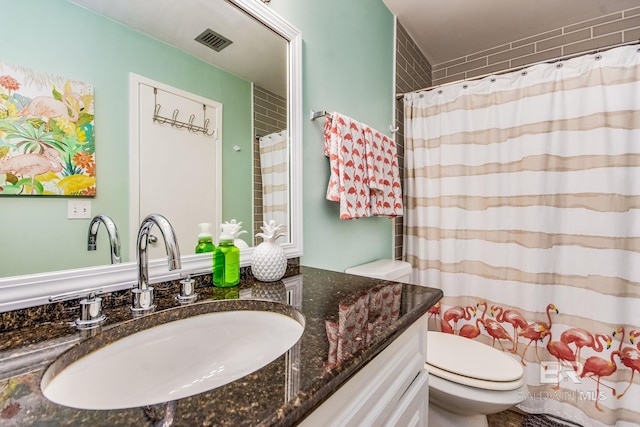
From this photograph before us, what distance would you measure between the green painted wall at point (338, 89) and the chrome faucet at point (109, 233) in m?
0.71

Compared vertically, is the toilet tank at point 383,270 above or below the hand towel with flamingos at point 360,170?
below

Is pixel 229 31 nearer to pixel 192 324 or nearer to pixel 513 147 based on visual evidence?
pixel 192 324

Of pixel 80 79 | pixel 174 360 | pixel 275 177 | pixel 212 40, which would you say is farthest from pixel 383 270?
pixel 80 79

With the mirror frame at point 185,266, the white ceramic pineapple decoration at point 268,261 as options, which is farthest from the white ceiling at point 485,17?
the white ceramic pineapple decoration at point 268,261

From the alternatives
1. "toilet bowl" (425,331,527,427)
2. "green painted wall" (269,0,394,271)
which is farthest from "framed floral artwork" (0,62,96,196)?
"toilet bowl" (425,331,527,427)

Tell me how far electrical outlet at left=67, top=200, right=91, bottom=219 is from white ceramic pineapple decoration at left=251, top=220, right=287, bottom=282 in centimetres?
45

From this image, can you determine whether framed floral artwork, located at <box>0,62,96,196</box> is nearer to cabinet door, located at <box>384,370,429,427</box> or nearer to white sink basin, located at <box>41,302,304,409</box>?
white sink basin, located at <box>41,302,304,409</box>

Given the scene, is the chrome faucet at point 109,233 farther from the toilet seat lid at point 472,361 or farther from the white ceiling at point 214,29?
the toilet seat lid at point 472,361

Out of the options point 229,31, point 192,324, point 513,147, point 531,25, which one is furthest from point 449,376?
point 531,25

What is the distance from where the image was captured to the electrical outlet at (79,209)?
66 cm

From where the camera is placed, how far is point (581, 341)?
149 cm

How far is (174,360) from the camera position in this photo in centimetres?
65

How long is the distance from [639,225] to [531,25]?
5.03ft

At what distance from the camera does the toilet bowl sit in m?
1.09
